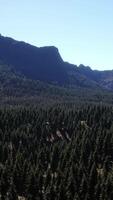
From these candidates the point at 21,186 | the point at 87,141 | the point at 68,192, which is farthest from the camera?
the point at 87,141

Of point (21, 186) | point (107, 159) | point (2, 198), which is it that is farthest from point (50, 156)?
point (2, 198)

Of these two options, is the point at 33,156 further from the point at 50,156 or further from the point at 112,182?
the point at 112,182

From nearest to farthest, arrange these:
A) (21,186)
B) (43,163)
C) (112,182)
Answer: (112,182), (21,186), (43,163)

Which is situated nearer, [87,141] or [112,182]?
[112,182]

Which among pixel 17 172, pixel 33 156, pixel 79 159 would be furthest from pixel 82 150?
pixel 17 172

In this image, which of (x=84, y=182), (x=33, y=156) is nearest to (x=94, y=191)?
(x=84, y=182)

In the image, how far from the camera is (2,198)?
13312 cm

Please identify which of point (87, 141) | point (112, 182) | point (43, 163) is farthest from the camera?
point (87, 141)

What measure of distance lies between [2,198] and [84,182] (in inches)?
999

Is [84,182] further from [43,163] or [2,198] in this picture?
[43,163]

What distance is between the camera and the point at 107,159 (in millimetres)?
178250

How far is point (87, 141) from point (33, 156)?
2669cm

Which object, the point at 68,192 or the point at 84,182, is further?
the point at 84,182

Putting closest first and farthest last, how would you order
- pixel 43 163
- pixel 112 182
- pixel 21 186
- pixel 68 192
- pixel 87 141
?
pixel 68 192, pixel 112 182, pixel 21 186, pixel 43 163, pixel 87 141
